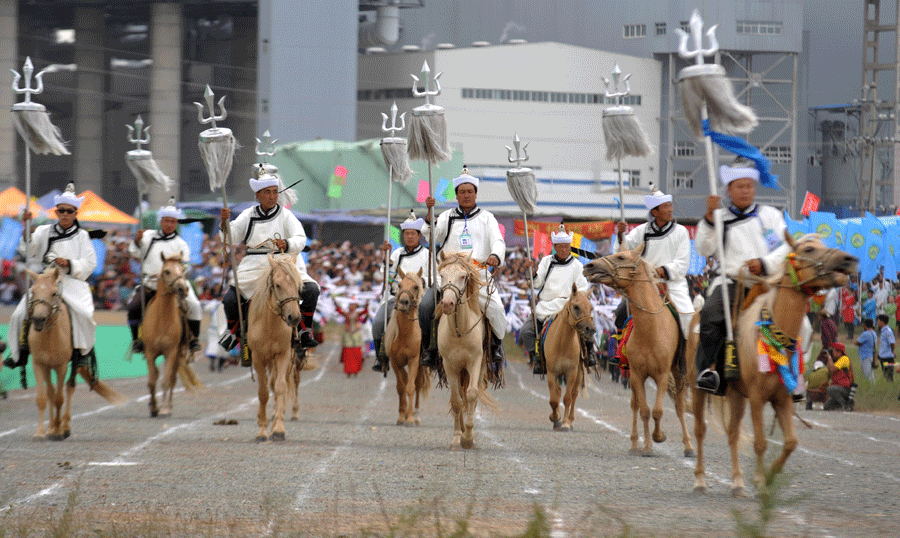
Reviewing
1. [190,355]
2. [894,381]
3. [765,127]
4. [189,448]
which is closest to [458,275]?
[189,448]

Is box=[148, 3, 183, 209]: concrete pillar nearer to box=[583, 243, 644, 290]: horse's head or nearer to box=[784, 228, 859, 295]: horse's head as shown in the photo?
box=[583, 243, 644, 290]: horse's head

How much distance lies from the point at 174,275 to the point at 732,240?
28.0 feet

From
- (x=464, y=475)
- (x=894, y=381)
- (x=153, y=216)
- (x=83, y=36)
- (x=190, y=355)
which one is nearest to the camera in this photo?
(x=464, y=475)

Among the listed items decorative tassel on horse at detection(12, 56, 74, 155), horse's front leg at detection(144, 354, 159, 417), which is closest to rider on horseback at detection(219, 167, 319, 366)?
horse's front leg at detection(144, 354, 159, 417)

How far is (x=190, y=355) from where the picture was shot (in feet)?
58.6

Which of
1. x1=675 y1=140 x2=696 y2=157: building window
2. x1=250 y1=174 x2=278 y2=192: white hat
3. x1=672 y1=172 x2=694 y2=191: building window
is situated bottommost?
x1=250 y1=174 x2=278 y2=192: white hat

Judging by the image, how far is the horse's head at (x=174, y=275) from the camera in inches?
635

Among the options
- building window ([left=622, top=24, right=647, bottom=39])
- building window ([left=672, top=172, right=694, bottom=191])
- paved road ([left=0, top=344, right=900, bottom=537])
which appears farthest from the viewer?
building window ([left=622, top=24, right=647, bottom=39])

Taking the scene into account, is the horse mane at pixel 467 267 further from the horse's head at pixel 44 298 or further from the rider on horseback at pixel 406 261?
the horse's head at pixel 44 298

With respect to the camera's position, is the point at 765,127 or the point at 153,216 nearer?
the point at 153,216

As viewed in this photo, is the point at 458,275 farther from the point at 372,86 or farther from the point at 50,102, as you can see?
the point at 50,102

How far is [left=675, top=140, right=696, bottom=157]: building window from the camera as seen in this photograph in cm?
6938

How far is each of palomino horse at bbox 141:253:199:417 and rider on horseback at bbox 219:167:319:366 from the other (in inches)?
69.2

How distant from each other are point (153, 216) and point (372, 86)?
88.1 feet
